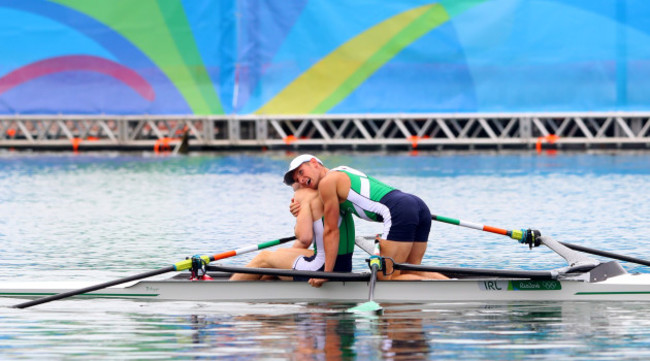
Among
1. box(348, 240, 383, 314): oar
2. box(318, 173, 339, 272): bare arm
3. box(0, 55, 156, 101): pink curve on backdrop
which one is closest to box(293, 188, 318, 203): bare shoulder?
box(318, 173, 339, 272): bare arm

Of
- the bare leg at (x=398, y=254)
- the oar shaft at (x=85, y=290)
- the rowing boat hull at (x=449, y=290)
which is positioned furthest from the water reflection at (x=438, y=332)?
the oar shaft at (x=85, y=290)

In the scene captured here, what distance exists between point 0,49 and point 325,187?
32.7m

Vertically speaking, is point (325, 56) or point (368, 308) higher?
point (325, 56)

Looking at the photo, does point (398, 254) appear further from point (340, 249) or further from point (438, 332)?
point (438, 332)

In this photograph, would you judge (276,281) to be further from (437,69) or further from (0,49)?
(0,49)

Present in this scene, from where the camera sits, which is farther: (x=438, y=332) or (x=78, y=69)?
(x=78, y=69)

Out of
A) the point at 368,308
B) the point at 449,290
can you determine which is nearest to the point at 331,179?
the point at 368,308

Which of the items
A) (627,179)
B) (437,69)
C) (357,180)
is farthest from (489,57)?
(357,180)

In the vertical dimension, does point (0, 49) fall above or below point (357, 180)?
above

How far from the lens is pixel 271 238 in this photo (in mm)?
20109

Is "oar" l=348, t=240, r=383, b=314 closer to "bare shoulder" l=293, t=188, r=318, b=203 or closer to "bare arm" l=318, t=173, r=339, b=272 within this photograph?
"bare arm" l=318, t=173, r=339, b=272

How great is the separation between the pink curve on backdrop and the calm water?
310cm

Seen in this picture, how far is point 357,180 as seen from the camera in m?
13.3

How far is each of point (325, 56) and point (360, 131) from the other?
13.5ft
